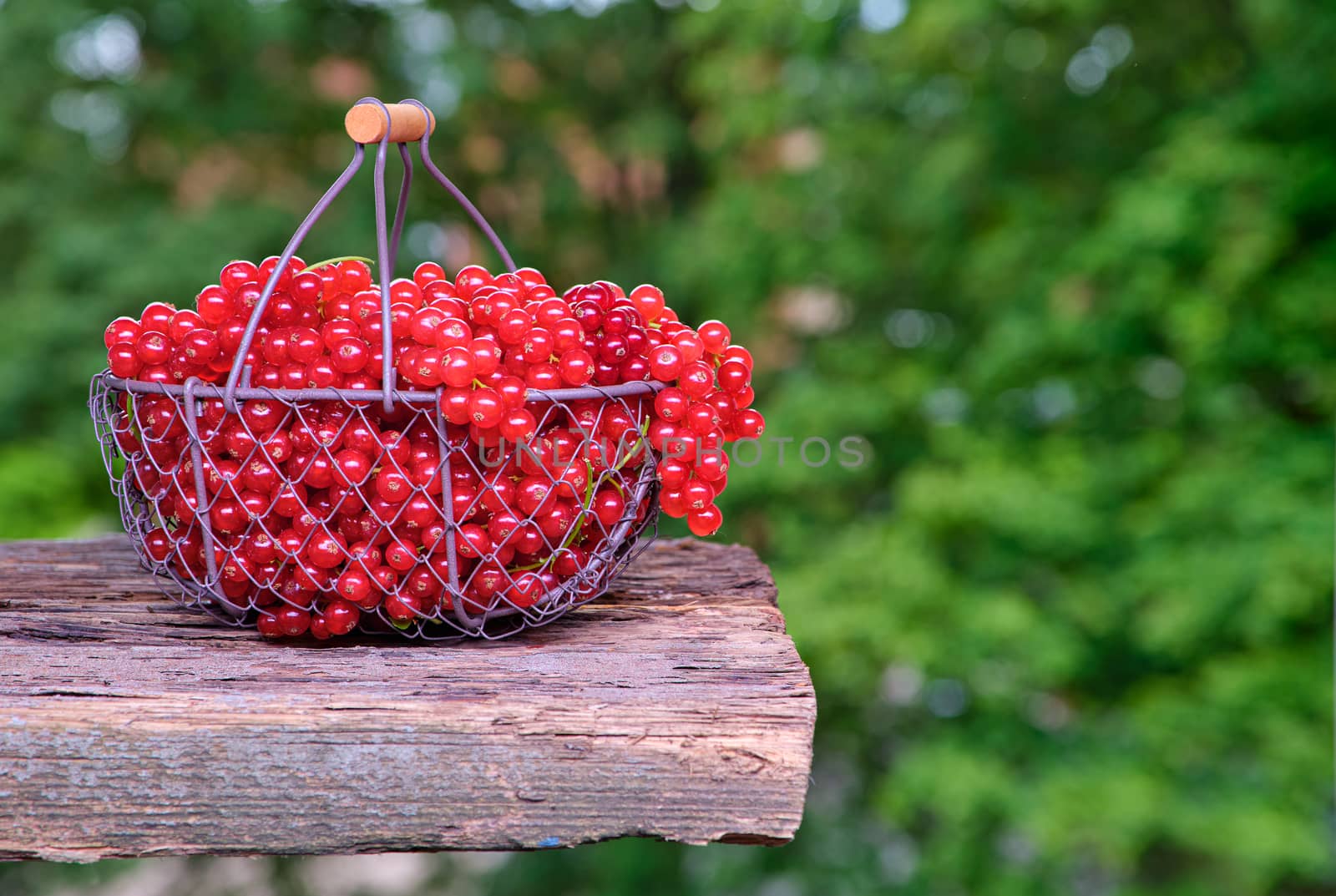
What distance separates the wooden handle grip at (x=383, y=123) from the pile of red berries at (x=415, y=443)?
0.35 feet

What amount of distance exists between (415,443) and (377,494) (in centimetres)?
4

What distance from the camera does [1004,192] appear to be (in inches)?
112

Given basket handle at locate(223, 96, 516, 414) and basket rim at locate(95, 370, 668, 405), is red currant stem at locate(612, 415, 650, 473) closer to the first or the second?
basket rim at locate(95, 370, 668, 405)

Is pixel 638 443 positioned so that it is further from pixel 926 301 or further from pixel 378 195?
pixel 926 301

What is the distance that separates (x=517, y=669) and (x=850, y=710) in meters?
2.71

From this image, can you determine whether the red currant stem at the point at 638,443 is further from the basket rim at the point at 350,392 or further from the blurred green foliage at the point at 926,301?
the blurred green foliage at the point at 926,301

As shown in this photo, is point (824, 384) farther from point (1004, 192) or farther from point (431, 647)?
point (431, 647)

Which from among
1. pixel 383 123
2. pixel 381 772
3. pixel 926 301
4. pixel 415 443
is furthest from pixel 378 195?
pixel 926 301

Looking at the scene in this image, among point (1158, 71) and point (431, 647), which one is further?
point (1158, 71)

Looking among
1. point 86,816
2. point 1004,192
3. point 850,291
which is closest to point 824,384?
point 850,291

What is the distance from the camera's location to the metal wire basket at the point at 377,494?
84 cm

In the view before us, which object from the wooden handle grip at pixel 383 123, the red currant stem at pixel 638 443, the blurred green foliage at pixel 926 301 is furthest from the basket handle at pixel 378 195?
the blurred green foliage at pixel 926 301

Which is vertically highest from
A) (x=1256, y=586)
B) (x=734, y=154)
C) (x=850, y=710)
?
(x=734, y=154)

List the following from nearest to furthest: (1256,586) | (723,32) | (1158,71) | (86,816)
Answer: (86,816) < (1256,586) < (1158,71) < (723,32)
